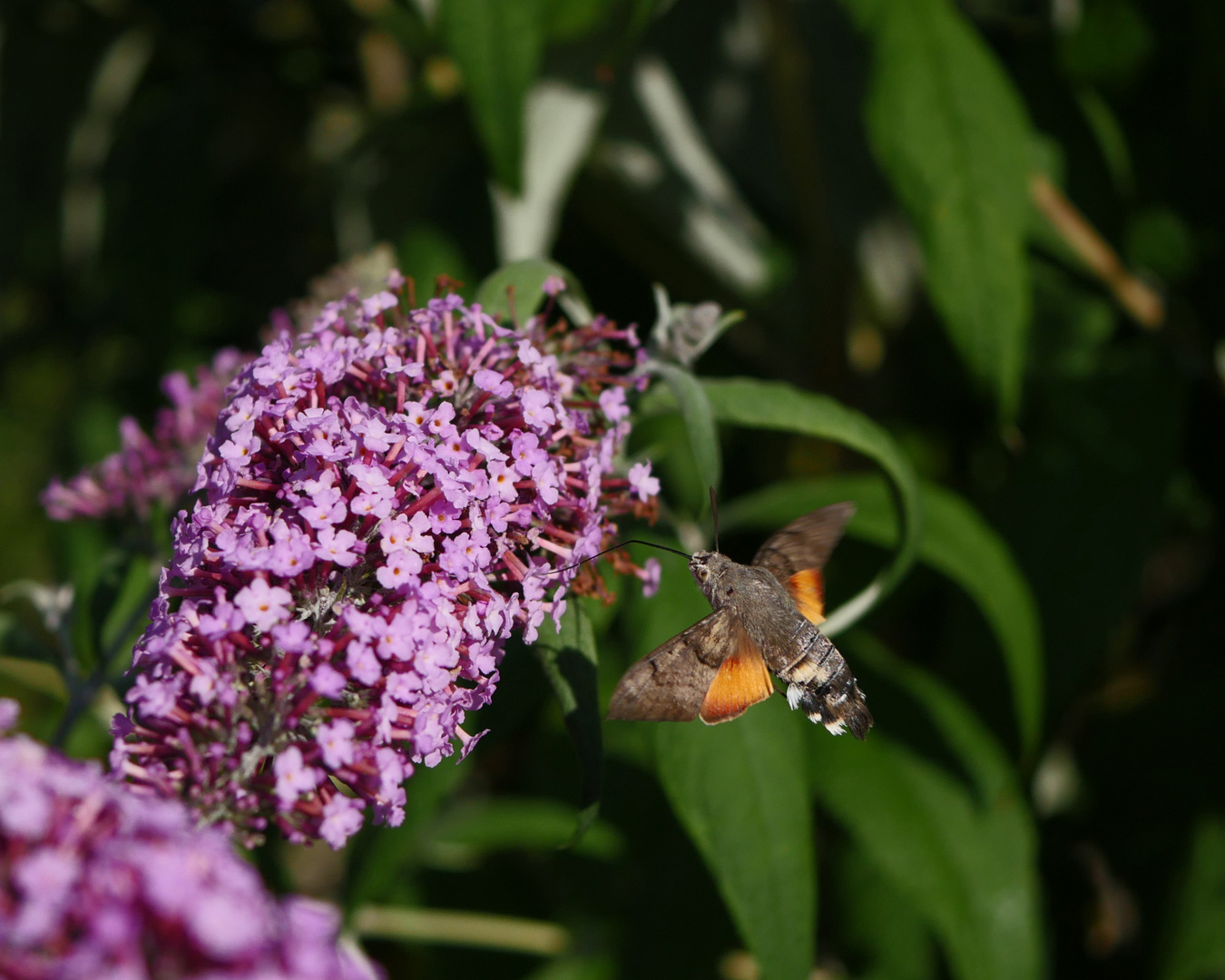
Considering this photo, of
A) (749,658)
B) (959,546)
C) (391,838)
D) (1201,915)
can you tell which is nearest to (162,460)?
(391,838)

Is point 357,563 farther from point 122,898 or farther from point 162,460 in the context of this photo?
point 162,460

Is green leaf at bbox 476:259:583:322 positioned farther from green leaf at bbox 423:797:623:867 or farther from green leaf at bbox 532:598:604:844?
green leaf at bbox 423:797:623:867

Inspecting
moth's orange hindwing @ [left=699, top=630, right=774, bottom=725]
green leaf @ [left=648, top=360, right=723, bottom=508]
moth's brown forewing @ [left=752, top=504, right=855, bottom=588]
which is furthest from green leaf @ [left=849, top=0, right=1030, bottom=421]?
moth's orange hindwing @ [left=699, top=630, right=774, bottom=725]

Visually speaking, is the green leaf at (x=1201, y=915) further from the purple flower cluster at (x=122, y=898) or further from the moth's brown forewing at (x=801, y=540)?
the purple flower cluster at (x=122, y=898)

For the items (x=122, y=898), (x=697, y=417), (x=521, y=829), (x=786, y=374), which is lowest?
(x=521, y=829)

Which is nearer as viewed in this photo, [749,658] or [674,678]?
[674,678]

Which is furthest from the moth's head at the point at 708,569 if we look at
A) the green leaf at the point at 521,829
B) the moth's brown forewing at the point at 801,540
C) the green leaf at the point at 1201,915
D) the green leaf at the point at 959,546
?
the green leaf at the point at 1201,915
